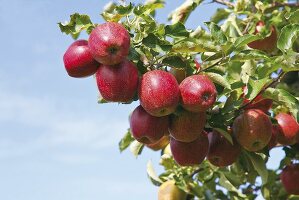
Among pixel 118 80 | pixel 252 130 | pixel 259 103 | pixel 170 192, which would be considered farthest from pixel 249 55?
pixel 170 192

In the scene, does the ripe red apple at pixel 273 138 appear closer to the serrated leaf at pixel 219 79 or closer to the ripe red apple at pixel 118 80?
the serrated leaf at pixel 219 79

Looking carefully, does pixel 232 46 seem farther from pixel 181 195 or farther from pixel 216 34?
pixel 181 195

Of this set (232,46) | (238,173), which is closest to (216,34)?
(232,46)

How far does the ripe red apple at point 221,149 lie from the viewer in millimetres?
2842

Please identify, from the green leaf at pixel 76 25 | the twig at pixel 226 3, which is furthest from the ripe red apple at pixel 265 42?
the green leaf at pixel 76 25

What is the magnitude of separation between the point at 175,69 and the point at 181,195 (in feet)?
5.94

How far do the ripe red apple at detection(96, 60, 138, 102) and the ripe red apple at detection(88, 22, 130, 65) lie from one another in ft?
0.12

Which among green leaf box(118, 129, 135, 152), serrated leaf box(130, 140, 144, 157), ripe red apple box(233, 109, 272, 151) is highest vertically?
ripe red apple box(233, 109, 272, 151)

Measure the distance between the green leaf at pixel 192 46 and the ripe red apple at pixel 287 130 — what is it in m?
0.95

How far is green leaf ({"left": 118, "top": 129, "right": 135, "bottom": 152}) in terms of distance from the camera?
3.97 meters

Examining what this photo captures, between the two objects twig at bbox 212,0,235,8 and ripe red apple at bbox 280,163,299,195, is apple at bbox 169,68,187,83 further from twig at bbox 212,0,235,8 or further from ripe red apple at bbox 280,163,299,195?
twig at bbox 212,0,235,8

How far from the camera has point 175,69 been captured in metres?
2.65

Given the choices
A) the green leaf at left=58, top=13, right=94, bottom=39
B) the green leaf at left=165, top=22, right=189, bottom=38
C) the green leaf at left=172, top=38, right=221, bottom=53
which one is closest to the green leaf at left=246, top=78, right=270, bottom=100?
the green leaf at left=172, top=38, right=221, bottom=53

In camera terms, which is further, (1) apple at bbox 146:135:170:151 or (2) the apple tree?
(1) apple at bbox 146:135:170:151
